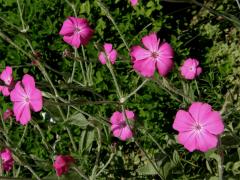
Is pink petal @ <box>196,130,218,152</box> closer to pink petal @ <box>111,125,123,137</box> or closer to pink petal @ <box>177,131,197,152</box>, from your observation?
pink petal @ <box>177,131,197,152</box>

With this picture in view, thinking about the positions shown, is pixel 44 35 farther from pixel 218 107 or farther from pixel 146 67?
pixel 146 67

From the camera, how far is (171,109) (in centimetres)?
226

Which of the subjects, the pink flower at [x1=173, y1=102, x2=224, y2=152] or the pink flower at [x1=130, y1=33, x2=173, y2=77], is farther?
the pink flower at [x1=130, y1=33, x2=173, y2=77]

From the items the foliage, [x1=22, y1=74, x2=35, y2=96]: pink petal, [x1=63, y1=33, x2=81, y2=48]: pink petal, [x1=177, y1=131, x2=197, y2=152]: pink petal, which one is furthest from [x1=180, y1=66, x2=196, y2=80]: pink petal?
[x1=22, y1=74, x2=35, y2=96]: pink petal

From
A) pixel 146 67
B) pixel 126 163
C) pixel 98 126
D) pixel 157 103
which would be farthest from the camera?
pixel 126 163

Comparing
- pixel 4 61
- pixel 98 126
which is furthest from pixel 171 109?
pixel 4 61

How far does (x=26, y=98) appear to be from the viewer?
1386mm

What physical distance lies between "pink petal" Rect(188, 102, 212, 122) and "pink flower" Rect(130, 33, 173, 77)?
0.40 feet

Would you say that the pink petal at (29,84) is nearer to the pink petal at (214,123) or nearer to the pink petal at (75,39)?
the pink petal at (75,39)

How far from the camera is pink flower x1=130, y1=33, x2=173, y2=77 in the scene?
132cm

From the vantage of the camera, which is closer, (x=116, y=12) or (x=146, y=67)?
(x=146, y=67)

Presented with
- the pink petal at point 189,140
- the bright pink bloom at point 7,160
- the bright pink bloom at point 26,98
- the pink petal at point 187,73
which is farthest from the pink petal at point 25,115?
the pink petal at point 187,73

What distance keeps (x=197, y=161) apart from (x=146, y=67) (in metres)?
0.90

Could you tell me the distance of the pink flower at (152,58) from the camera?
51.8 inches
